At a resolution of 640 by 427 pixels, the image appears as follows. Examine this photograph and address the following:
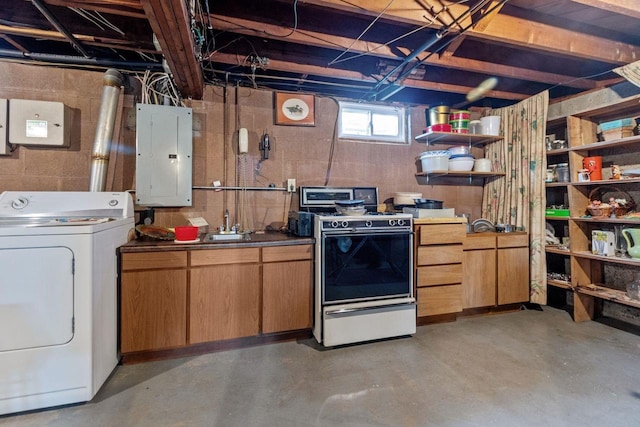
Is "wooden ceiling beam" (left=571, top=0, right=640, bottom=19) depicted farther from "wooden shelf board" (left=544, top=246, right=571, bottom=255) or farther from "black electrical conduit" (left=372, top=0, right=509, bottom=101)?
"wooden shelf board" (left=544, top=246, right=571, bottom=255)

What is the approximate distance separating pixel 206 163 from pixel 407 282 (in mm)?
2185

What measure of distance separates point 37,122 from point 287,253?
2.26 meters

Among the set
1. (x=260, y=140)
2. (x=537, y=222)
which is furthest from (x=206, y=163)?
(x=537, y=222)

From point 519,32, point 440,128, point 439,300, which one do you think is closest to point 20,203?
point 439,300

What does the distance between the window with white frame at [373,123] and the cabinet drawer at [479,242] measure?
1.33 metres

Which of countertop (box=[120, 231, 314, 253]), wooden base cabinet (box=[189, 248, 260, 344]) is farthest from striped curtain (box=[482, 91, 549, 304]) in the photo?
wooden base cabinet (box=[189, 248, 260, 344])

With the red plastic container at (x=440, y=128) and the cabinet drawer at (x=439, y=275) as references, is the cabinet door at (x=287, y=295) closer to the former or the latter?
the cabinet drawer at (x=439, y=275)

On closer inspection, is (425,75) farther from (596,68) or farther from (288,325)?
(288,325)

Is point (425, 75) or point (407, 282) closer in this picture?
point (407, 282)

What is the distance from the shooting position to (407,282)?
255cm

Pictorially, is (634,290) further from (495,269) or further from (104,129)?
(104,129)

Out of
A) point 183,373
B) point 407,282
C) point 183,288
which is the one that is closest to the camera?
point 183,373

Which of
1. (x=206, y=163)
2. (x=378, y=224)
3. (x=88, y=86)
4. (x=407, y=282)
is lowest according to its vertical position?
(x=407, y=282)

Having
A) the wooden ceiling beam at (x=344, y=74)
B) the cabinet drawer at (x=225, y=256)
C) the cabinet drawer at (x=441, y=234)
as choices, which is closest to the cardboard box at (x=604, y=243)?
the cabinet drawer at (x=441, y=234)
